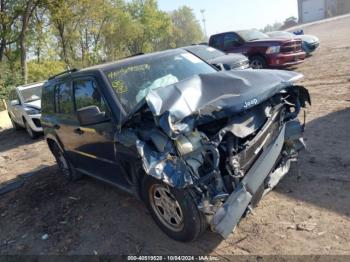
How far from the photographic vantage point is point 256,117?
3994mm

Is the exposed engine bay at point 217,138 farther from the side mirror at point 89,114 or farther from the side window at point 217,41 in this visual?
the side window at point 217,41

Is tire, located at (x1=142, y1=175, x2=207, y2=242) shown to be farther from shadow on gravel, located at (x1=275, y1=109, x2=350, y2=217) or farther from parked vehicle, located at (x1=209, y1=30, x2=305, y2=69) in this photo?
parked vehicle, located at (x1=209, y1=30, x2=305, y2=69)

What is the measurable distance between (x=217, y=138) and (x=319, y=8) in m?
61.9

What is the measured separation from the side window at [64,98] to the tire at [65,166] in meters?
0.88

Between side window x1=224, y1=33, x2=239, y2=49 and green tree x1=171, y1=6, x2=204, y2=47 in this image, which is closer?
side window x1=224, y1=33, x2=239, y2=49

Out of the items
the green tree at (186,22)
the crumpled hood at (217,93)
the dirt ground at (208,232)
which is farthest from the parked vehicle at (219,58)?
the green tree at (186,22)

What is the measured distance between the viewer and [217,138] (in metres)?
3.43

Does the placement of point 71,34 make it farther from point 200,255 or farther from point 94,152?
point 200,255

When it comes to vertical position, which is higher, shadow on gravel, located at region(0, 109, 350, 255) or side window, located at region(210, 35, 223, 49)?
side window, located at region(210, 35, 223, 49)

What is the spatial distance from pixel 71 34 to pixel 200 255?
31.6 meters

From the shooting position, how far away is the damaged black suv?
3391 mm

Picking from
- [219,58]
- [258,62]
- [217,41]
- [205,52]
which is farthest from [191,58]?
[217,41]

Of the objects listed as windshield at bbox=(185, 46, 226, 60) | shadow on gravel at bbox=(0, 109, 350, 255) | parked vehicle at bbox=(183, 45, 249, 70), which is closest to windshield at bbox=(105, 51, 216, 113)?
shadow on gravel at bbox=(0, 109, 350, 255)

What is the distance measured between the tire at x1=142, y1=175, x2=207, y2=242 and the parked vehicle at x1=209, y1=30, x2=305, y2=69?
9631 millimetres
